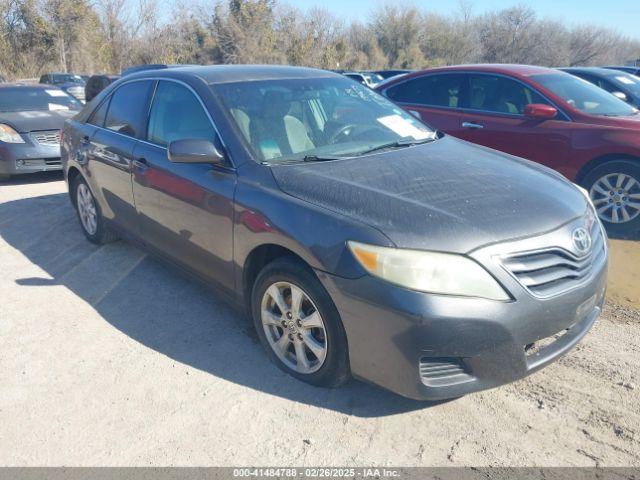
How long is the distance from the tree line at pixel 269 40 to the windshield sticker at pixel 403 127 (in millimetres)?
34847

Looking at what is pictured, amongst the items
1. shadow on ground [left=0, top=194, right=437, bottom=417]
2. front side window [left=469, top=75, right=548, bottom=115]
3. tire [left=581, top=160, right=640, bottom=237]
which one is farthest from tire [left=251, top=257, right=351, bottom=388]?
front side window [left=469, top=75, right=548, bottom=115]

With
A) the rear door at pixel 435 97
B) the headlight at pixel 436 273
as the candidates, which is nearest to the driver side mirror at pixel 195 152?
the headlight at pixel 436 273

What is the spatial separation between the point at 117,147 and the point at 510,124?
4.00 metres

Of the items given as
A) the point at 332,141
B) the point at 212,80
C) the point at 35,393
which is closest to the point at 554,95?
the point at 332,141

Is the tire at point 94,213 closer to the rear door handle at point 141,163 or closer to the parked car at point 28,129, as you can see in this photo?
the rear door handle at point 141,163

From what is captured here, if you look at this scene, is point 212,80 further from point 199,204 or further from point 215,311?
point 215,311

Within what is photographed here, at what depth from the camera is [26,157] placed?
793 centimetres

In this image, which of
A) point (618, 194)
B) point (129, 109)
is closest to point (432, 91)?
point (618, 194)

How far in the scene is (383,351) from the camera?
8.29ft

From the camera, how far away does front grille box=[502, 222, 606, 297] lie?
2510mm

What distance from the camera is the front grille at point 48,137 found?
26.8 feet

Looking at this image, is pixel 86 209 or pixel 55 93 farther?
pixel 55 93

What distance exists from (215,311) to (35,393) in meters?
1.26

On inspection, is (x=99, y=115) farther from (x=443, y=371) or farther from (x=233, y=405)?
(x=443, y=371)
